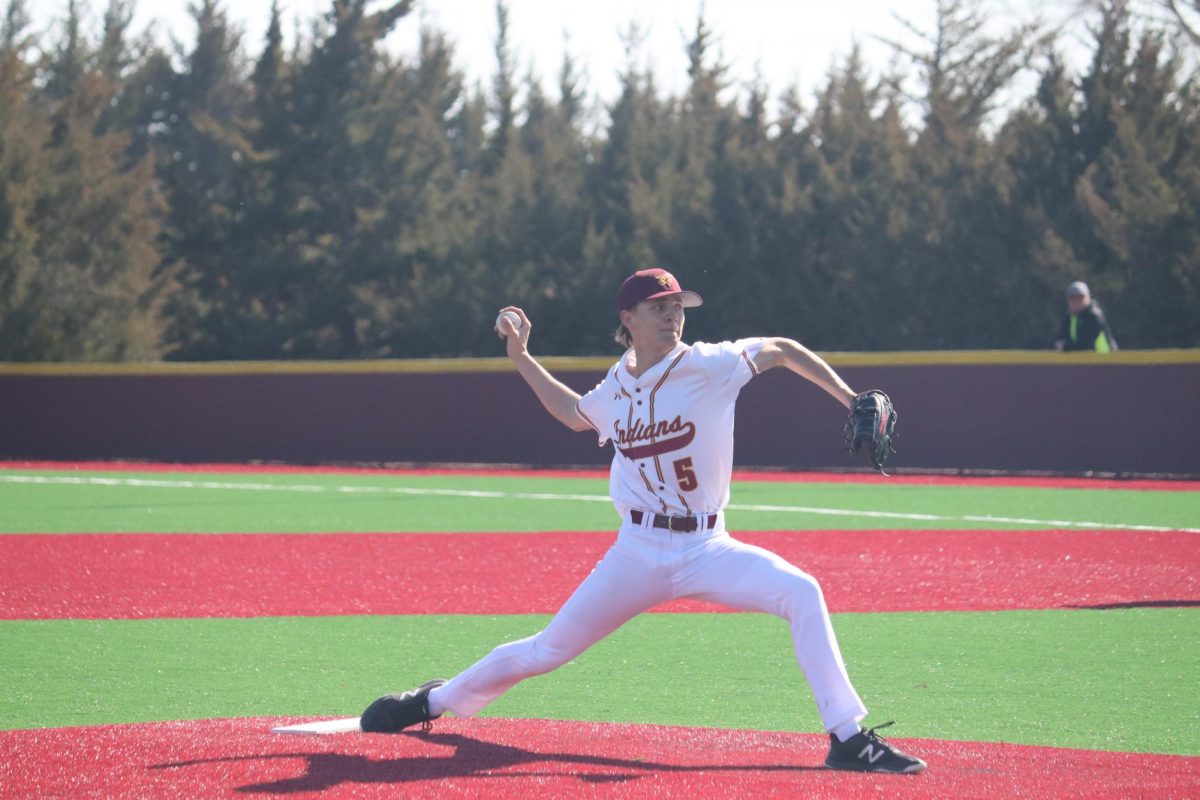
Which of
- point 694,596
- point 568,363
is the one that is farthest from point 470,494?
point 694,596

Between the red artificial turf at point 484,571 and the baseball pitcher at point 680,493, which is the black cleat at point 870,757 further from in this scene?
the red artificial turf at point 484,571

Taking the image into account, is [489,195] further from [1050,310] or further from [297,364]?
[297,364]

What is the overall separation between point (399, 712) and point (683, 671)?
206cm

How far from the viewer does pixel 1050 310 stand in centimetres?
3172

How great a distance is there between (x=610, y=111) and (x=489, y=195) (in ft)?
17.7

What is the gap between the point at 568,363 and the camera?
2223 cm

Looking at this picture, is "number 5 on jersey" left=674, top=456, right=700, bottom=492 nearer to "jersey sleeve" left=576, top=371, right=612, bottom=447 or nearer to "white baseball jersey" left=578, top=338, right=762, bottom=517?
"white baseball jersey" left=578, top=338, right=762, bottom=517

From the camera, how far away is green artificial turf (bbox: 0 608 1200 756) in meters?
6.39

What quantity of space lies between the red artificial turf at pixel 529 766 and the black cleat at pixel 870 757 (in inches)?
1.5

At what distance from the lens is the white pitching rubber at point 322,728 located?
5875 millimetres

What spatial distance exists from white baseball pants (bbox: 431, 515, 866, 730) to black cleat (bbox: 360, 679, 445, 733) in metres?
0.33

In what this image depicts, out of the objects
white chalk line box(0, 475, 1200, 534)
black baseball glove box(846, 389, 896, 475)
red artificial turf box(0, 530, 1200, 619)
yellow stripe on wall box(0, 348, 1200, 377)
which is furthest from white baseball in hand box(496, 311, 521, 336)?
yellow stripe on wall box(0, 348, 1200, 377)

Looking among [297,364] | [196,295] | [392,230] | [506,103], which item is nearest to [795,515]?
[297,364]

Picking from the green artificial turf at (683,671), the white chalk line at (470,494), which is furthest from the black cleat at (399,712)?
the white chalk line at (470,494)
